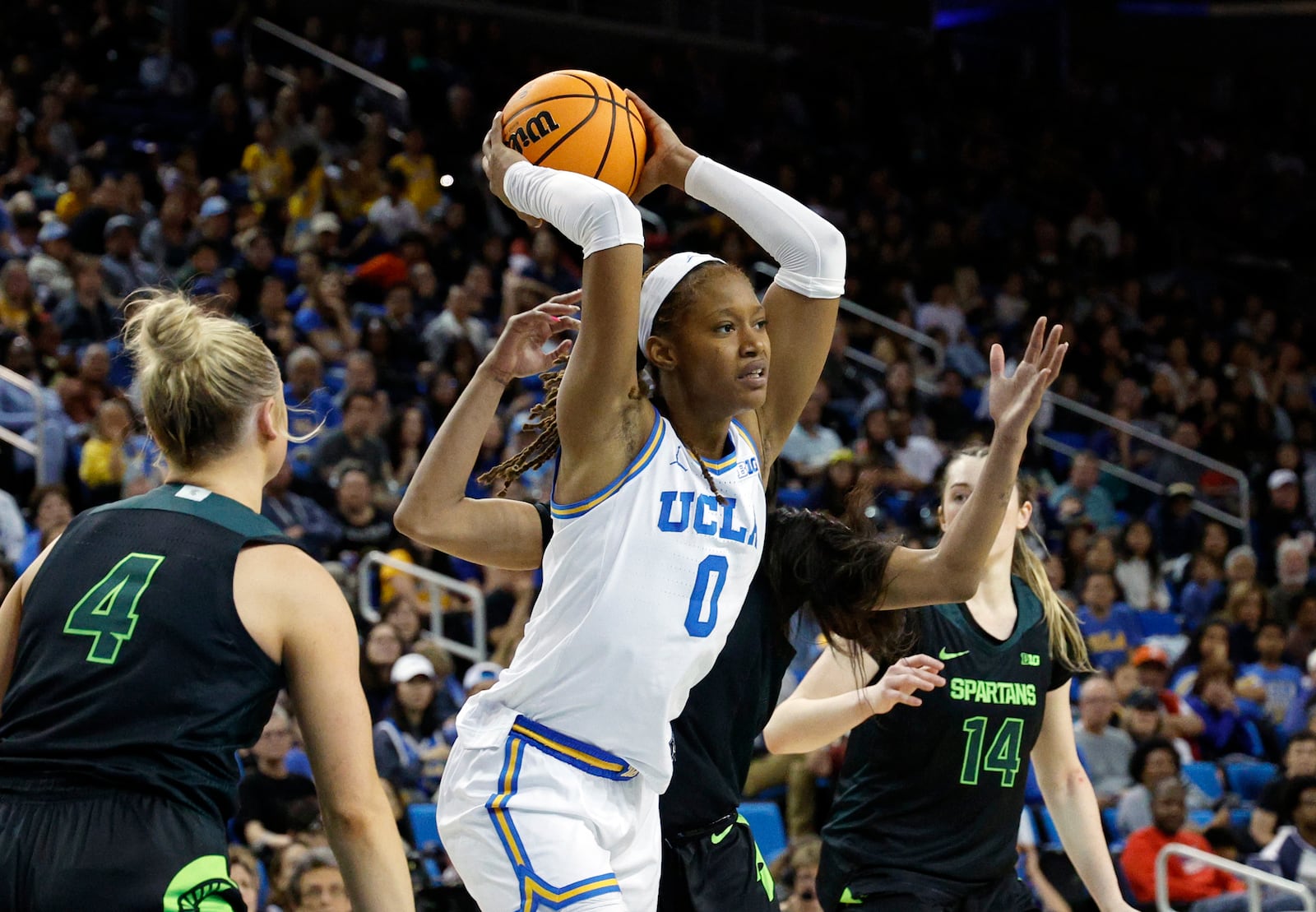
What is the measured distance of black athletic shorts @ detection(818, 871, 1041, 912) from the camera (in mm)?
4043

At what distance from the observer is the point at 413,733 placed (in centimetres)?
805

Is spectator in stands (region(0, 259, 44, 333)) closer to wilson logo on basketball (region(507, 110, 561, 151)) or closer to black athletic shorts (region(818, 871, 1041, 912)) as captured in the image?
wilson logo on basketball (region(507, 110, 561, 151))

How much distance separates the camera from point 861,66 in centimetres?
2073

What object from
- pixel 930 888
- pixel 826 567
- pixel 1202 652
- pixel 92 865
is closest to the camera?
pixel 92 865

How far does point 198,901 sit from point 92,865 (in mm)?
173

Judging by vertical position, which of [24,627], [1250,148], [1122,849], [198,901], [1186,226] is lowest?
[1122,849]

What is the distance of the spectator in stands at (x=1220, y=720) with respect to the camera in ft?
32.8

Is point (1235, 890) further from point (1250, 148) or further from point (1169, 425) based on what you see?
point (1250, 148)

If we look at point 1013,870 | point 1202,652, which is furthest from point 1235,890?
point 1013,870

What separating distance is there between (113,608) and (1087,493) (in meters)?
11.5

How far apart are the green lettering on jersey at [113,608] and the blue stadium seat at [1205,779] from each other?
8.16m

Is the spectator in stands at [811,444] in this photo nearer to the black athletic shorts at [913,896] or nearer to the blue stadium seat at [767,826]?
the blue stadium seat at [767,826]

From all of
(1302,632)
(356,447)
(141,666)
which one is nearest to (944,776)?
(141,666)

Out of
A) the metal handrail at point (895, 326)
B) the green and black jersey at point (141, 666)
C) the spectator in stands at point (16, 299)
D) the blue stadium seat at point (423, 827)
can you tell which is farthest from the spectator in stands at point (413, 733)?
the metal handrail at point (895, 326)
